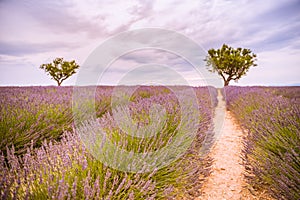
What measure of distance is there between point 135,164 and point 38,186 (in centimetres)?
66

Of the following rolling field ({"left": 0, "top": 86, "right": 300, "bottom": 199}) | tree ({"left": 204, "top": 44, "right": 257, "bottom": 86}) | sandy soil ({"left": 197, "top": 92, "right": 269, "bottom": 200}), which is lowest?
sandy soil ({"left": 197, "top": 92, "right": 269, "bottom": 200})

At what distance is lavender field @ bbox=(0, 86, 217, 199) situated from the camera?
1198 mm

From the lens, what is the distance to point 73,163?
1.45 m

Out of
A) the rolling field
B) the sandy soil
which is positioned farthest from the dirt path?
the rolling field

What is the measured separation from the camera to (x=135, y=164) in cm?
155

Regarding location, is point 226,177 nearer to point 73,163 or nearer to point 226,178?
point 226,178

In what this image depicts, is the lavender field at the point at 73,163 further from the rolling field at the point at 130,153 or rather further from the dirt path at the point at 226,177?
the dirt path at the point at 226,177

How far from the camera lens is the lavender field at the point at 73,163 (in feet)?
3.93

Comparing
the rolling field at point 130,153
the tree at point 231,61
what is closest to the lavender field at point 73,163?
the rolling field at point 130,153

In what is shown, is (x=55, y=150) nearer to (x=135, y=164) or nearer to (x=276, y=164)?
(x=135, y=164)

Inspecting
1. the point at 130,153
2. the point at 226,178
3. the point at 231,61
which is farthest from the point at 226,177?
the point at 231,61

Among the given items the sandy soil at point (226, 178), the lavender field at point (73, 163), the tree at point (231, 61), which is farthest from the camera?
the tree at point (231, 61)

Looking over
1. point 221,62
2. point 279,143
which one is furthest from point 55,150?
point 221,62

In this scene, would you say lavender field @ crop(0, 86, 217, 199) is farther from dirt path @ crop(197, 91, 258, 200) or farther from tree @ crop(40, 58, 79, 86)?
tree @ crop(40, 58, 79, 86)
